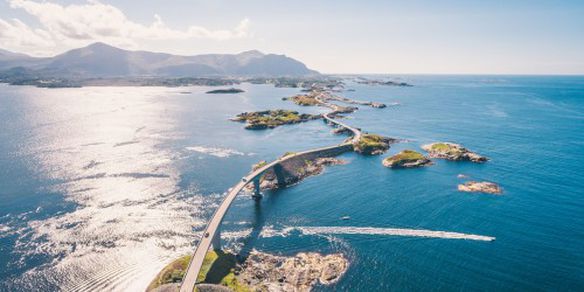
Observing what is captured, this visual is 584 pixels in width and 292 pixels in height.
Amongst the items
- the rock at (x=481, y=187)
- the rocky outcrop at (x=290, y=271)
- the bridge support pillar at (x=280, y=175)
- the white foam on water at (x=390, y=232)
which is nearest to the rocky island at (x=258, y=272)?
the rocky outcrop at (x=290, y=271)

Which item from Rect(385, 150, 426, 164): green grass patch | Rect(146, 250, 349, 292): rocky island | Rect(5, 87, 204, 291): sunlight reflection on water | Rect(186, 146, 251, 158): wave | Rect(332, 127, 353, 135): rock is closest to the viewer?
Rect(146, 250, 349, 292): rocky island

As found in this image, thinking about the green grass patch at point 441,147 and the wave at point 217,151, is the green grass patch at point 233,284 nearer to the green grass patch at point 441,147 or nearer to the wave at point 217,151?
the wave at point 217,151

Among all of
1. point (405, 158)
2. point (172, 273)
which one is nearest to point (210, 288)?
point (172, 273)

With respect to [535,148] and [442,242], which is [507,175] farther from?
[442,242]

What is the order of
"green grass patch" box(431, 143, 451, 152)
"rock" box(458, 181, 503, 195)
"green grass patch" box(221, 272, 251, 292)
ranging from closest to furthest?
"green grass patch" box(221, 272, 251, 292) < "rock" box(458, 181, 503, 195) < "green grass patch" box(431, 143, 451, 152)

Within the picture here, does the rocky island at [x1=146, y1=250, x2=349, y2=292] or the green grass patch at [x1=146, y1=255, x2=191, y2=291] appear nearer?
the green grass patch at [x1=146, y1=255, x2=191, y2=291]

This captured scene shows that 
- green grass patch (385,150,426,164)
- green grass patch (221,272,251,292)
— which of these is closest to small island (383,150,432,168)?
green grass patch (385,150,426,164)

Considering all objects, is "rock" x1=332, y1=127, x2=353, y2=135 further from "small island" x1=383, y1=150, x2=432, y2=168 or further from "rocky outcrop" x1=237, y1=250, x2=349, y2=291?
"rocky outcrop" x1=237, y1=250, x2=349, y2=291
